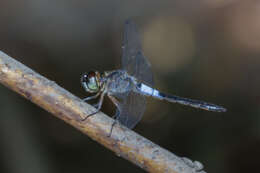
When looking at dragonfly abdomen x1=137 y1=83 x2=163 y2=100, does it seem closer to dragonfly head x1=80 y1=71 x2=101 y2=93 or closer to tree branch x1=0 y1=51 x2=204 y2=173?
dragonfly head x1=80 y1=71 x2=101 y2=93

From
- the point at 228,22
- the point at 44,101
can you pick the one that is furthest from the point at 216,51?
the point at 44,101

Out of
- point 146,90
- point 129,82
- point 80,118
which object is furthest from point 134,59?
point 80,118

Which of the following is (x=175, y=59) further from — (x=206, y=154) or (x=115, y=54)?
(x=206, y=154)

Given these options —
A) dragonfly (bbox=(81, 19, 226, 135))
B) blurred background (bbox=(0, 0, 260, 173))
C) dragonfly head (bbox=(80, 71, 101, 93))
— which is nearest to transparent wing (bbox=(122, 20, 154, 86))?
dragonfly (bbox=(81, 19, 226, 135))

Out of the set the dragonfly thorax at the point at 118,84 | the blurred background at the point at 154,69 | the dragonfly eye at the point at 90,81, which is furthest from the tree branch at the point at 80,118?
the blurred background at the point at 154,69

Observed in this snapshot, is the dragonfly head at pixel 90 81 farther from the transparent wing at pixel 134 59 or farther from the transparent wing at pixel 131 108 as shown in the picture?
the transparent wing at pixel 134 59
